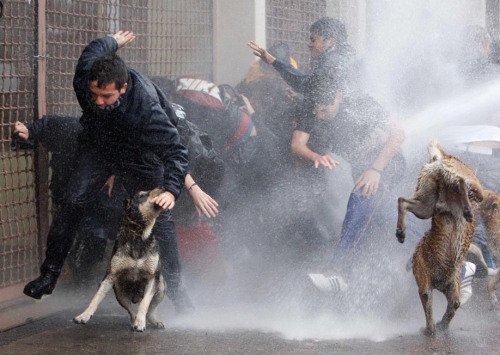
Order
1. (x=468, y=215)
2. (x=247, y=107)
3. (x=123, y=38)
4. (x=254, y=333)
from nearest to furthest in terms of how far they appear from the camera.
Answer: (x=468, y=215), (x=254, y=333), (x=123, y=38), (x=247, y=107)

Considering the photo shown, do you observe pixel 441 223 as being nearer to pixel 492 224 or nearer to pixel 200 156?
pixel 492 224

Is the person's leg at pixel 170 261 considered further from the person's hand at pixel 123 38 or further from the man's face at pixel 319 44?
the man's face at pixel 319 44

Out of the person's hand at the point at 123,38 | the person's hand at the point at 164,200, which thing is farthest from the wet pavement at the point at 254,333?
the person's hand at the point at 123,38

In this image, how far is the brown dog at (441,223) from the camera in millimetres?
5492

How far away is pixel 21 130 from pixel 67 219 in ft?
3.25

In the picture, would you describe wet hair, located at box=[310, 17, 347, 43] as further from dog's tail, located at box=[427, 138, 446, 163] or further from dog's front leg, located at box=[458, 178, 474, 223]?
dog's front leg, located at box=[458, 178, 474, 223]

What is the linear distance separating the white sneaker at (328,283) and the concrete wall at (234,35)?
123 inches

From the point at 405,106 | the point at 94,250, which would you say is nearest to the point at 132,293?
the point at 94,250

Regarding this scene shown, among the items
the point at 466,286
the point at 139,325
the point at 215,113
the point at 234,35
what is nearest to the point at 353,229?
the point at 466,286

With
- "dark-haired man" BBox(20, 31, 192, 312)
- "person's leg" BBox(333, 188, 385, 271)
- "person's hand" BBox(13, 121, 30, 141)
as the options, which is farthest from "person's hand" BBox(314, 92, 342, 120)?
"person's hand" BBox(13, 121, 30, 141)

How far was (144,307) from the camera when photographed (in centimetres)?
555

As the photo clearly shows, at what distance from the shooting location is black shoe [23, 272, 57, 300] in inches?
229

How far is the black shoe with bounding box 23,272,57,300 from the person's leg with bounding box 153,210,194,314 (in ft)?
2.66

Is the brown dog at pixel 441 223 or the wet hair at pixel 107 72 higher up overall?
the wet hair at pixel 107 72
